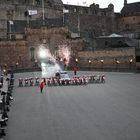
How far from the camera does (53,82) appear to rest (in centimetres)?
4112

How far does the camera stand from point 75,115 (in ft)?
74.4

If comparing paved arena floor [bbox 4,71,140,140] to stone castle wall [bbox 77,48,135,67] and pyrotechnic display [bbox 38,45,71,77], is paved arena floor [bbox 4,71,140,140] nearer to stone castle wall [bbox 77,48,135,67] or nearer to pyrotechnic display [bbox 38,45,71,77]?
stone castle wall [bbox 77,48,135,67]

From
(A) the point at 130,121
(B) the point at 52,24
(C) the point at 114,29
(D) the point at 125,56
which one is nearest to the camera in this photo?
(A) the point at 130,121

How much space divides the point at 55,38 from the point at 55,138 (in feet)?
182

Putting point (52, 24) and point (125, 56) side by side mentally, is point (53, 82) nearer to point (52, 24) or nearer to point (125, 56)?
point (125, 56)

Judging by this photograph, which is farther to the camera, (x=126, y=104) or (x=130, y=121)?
(x=126, y=104)

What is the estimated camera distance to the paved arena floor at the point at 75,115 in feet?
59.5

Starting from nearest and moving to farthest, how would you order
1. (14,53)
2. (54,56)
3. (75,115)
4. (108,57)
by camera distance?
1. (75,115)
2. (108,57)
3. (14,53)
4. (54,56)

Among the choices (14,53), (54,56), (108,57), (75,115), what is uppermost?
(14,53)

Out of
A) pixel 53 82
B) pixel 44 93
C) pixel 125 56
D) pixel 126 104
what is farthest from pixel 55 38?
pixel 126 104

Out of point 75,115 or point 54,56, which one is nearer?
point 75,115

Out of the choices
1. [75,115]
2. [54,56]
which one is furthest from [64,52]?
[75,115]

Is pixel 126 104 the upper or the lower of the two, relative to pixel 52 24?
lower

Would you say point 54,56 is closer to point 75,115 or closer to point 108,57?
point 108,57
